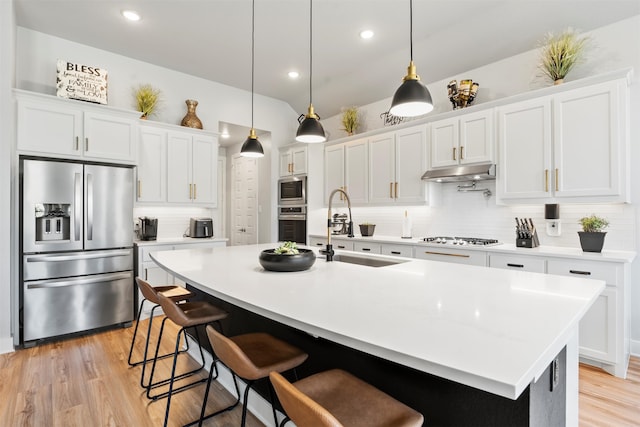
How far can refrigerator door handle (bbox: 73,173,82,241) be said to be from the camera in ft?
10.7

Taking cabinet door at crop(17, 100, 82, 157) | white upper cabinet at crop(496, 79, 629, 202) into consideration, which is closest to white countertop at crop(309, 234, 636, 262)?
white upper cabinet at crop(496, 79, 629, 202)

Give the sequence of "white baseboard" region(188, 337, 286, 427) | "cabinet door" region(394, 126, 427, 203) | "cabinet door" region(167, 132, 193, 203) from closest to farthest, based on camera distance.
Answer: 1. "white baseboard" region(188, 337, 286, 427)
2. "cabinet door" region(394, 126, 427, 203)
3. "cabinet door" region(167, 132, 193, 203)

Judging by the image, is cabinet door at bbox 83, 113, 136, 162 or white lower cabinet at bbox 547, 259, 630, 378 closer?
white lower cabinet at bbox 547, 259, 630, 378

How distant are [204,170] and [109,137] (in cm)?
124

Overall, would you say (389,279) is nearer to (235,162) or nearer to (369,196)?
(369,196)

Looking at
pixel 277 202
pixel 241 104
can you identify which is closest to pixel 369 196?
pixel 277 202

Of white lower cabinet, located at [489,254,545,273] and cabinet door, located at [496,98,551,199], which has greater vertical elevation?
cabinet door, located at [496,98,551,199]

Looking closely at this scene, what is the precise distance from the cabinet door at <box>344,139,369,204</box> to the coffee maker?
2609 mm

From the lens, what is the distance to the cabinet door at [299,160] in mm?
5094

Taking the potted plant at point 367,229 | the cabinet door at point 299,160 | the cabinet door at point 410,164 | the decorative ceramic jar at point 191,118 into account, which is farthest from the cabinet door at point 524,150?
the decorative ceramic jar at point 191,118

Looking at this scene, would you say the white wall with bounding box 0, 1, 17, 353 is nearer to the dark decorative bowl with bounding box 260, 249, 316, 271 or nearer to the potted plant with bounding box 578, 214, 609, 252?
the dark decorative bowl with bounding box 260, 249, 316, 271

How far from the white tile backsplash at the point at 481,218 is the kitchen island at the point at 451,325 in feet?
6.00

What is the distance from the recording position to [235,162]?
6.70m

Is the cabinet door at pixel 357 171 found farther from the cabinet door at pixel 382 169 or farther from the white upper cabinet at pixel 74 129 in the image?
the white upper cabinet at pixel 74 129
